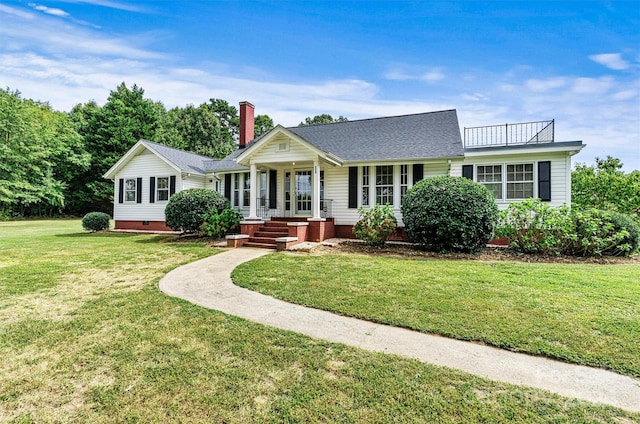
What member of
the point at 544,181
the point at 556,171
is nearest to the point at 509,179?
the point at 544,181

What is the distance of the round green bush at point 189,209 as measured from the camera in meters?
12.2

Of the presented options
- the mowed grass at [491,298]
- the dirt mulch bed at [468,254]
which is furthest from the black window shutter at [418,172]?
the mowed grass at [491,298]

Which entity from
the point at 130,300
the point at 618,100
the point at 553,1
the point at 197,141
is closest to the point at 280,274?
the point at 130,300

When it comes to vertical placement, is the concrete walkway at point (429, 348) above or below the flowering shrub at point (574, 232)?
below

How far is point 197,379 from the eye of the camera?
261cm

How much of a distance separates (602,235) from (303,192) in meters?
10.1

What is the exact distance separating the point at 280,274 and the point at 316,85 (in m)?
11.7

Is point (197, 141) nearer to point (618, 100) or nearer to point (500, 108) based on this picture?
point (500, 108)

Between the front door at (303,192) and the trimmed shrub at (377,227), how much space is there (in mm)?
3571

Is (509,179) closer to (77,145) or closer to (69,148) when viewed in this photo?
(77,145)

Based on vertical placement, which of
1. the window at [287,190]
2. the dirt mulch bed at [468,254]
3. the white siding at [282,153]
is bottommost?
the dirt mulch bed at [468,254]

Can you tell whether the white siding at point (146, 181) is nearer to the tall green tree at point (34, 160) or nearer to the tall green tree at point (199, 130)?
the tall green tree at point (34, 160)

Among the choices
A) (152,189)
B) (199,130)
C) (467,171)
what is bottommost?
(152,189)

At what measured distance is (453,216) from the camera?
8727mm
